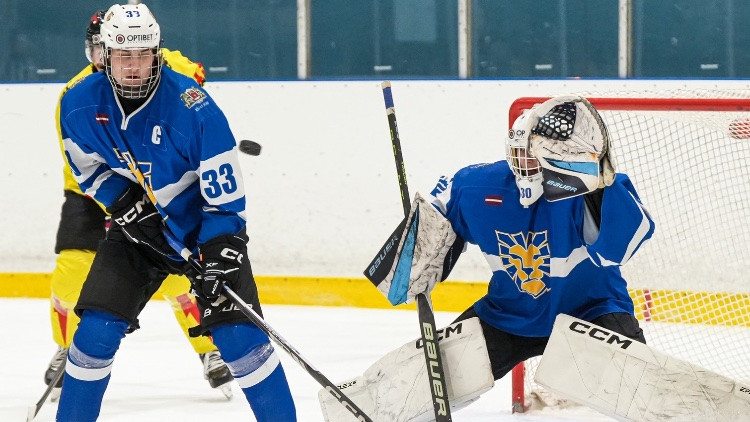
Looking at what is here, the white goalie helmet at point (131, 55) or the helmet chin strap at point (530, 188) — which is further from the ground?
the white goalie helmet at point (131, 55)

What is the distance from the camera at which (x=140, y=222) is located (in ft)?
9.12

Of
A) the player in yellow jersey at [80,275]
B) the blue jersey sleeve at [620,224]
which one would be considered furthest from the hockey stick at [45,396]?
the blue jersey sleeve at [620,224]

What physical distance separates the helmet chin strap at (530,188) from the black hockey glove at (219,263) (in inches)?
27.3

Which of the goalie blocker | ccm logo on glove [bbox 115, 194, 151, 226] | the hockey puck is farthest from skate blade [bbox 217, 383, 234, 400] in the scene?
the goalie blocker

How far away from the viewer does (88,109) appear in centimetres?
273

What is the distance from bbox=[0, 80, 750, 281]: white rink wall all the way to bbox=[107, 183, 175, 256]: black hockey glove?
240 centimetres

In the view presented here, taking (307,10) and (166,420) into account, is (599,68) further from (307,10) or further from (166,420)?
(166,420)

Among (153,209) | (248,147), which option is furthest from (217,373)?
(153,209)

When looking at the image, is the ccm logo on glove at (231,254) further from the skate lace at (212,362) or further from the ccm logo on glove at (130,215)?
the skate lace at (212,362)

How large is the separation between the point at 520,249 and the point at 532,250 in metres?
0.02

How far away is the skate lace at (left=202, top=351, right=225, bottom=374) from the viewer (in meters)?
3.55

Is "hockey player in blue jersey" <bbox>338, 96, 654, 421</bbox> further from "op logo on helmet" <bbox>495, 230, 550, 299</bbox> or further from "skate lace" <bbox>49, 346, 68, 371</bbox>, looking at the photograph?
"skate lace" <bbox>49, 346, 68, 371</bbox>

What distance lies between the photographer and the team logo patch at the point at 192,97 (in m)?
2.65

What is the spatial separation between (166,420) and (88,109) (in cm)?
103
